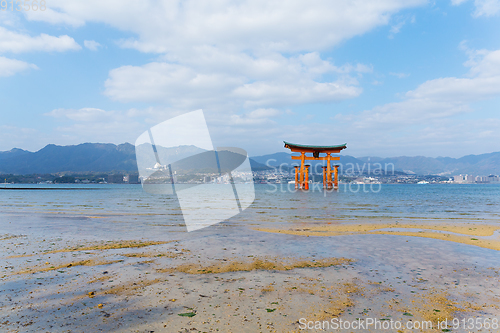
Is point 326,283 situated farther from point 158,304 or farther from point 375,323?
point 158,304

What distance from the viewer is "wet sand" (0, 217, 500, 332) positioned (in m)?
3.85

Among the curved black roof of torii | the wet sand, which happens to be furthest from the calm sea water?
the curved black roof of torii

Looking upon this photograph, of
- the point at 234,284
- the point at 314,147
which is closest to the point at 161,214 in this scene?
the point at 234,284

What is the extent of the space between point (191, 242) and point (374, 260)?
20.3 ft

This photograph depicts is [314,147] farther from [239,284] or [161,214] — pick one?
[239,284]

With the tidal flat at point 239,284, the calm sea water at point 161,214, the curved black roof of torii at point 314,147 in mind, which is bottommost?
the calm sea water at point 161,214

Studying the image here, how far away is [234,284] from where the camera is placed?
209 inches

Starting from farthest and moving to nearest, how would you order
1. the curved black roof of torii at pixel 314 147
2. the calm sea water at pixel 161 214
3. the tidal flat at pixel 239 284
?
the curved black roof of torii at pixel 314 147 → the calm sea water at pixel 161 214 → the tidal flat at pixel 239 284

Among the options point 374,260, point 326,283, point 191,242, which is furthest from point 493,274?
point 191,242

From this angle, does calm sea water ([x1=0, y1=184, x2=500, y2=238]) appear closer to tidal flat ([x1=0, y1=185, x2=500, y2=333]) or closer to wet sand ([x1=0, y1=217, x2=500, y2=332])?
tidal flat ([x1=0, y1=185, x2=500, y2=333])

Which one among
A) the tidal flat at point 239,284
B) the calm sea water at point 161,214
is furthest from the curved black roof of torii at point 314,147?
the tidal flat at point 239,284

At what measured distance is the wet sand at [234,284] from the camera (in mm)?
3846

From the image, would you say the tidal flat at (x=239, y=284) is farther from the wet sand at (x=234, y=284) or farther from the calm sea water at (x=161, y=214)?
the calm sea water at (x=161, y=214)

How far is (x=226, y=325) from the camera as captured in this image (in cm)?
364
